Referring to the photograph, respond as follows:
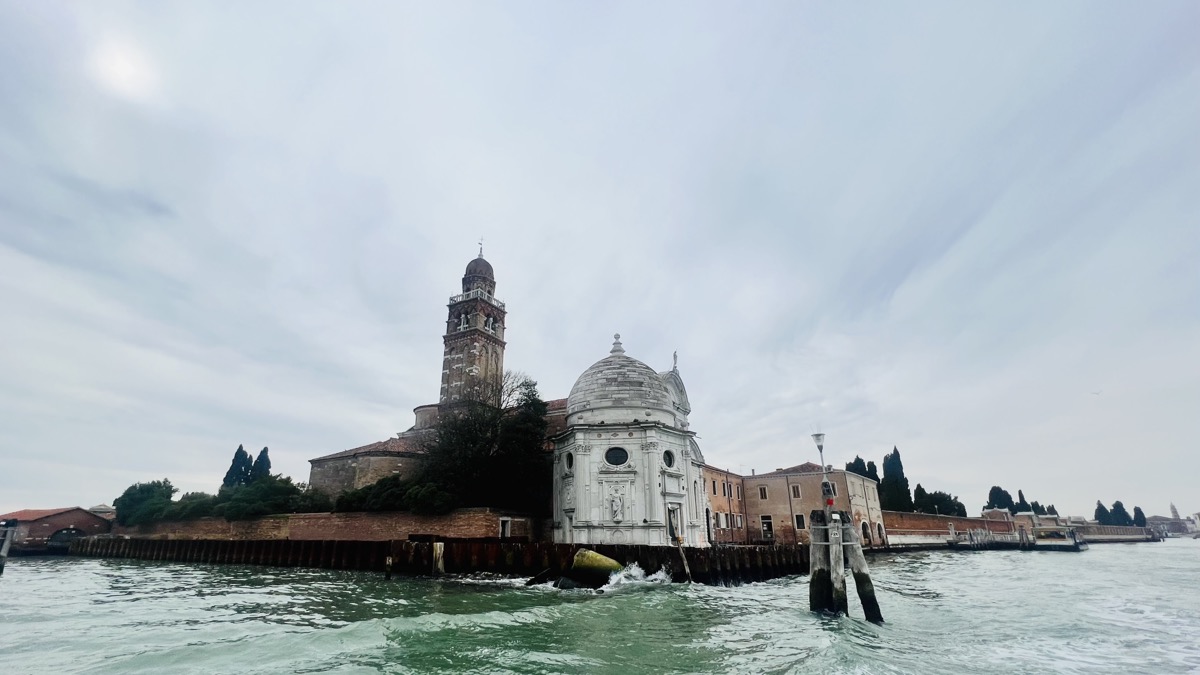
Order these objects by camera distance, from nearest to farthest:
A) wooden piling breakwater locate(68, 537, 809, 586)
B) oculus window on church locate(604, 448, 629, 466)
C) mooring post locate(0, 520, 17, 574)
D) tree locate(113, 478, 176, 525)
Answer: wooden piling breakwater locate(68, 537, 809, 586)
mooring post locate(0, 520, 17, 574)
oculus window on church locate(604, 448, 629, 466)
tree locate(113, 478, 176, 525)

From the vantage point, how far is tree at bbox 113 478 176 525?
130ft

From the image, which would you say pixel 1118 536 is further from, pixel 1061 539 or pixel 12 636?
pixel 12 636

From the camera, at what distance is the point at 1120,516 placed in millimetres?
114000

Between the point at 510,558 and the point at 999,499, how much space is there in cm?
9248

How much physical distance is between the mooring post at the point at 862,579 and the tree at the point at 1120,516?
13736cm

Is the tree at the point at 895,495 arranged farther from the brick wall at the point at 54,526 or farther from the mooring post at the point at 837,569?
the brick wall at the point at 54,526

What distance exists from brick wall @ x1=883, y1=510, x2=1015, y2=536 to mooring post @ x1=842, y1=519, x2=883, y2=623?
4232 centimetres

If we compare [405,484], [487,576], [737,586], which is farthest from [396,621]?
[405,484]

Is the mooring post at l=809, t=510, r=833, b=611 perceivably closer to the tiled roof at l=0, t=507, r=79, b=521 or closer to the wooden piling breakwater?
the wooden piling breakwater

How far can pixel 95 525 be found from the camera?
4719 centimetres

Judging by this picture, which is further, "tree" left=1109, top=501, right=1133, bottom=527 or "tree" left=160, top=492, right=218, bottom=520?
"tree" left=1109, top=501, right=1133, bottom=527

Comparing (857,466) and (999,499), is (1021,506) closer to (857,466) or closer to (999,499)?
(999,499)

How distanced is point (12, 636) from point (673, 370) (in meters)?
28.8

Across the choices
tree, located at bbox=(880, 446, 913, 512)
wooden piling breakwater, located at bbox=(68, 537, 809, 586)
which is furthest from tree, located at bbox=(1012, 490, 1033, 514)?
wooden piling breakwater, located at bbox=(68, 537, 809, 586)
